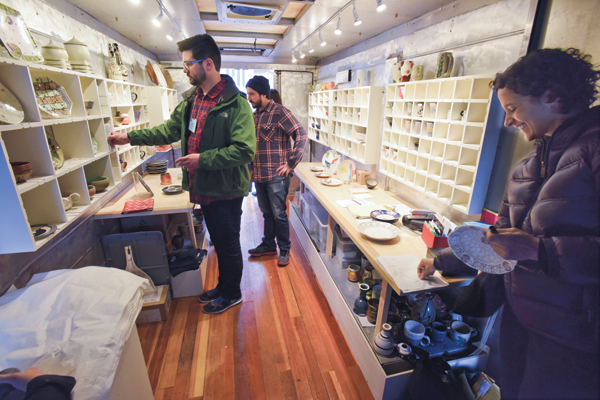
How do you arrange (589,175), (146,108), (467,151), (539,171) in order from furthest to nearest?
(146,108)
(467,151)
(539,171)
(589,175)

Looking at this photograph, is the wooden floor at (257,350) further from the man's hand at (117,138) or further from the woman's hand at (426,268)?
the man's hand at (117,138)

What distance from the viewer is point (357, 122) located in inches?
124

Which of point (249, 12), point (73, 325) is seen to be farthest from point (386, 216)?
point (249, 12)

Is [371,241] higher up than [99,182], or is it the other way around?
[99,182]

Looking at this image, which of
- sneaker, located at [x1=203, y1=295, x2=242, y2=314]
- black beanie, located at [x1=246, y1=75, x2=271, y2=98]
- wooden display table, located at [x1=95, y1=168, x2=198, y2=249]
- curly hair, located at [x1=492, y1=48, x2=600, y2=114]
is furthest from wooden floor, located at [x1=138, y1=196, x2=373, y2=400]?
black beanie, located at [x1=246, y1=75, x2=271, y2=98]

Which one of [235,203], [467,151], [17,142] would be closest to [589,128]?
[467,151]

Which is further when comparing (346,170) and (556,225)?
(346,170)

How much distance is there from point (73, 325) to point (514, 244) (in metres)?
1.36

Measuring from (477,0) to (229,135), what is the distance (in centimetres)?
171

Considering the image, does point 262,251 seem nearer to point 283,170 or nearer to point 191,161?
point 283,170

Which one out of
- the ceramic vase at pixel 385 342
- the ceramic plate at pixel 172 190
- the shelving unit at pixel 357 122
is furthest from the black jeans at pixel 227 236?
the shelving unit at pixel 357 122

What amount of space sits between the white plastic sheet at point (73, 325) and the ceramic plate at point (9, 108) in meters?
0.66

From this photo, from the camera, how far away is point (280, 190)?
2768mm

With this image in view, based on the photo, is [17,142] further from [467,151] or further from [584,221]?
[467,151]
